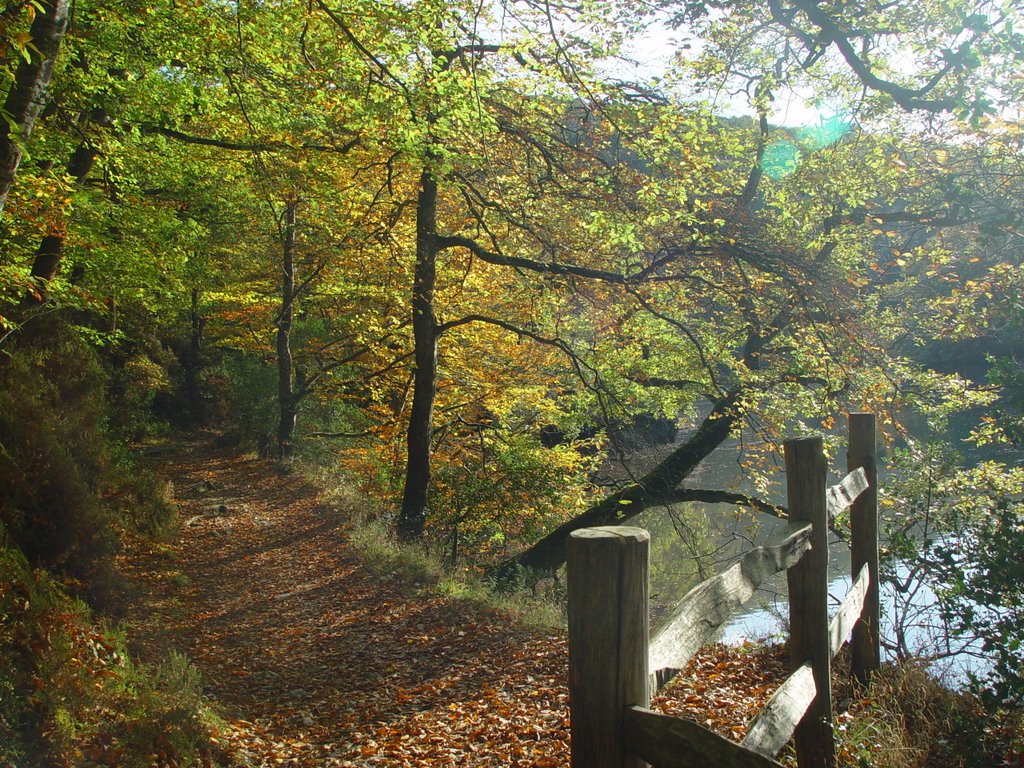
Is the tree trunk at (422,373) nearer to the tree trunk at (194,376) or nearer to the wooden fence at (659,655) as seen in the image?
the wooden fence at (659,655)

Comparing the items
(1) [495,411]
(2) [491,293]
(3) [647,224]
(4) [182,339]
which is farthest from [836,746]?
(4) [182,339]

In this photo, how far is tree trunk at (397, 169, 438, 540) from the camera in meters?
11.3

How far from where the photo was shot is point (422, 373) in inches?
460

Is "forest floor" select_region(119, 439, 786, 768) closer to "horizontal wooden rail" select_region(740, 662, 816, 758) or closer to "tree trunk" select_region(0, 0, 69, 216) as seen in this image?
"horizontal wooden rail" select_region(740, 662, 816, 758)

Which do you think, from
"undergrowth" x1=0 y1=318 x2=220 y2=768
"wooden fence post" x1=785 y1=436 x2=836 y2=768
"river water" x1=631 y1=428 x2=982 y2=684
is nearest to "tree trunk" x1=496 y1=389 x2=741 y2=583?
"river water" x1=631 y1=428 x2=982 y2=684

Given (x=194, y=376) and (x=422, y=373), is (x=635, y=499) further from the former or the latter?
(x=194, y=376)

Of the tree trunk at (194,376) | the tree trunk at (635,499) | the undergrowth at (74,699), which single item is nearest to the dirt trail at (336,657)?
the undergrowth at (74,699)

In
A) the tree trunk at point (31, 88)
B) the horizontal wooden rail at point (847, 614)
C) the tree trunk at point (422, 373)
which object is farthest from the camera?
the tree trunk at point (422, 373)

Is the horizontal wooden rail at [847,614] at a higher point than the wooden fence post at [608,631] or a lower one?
lower

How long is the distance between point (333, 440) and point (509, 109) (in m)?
12.9

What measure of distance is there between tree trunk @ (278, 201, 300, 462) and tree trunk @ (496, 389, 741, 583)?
8750 mm

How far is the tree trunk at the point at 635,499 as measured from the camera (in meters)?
11.7

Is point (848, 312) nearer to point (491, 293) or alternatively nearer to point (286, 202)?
point (491, 293)

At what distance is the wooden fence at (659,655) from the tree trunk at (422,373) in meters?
8.10
